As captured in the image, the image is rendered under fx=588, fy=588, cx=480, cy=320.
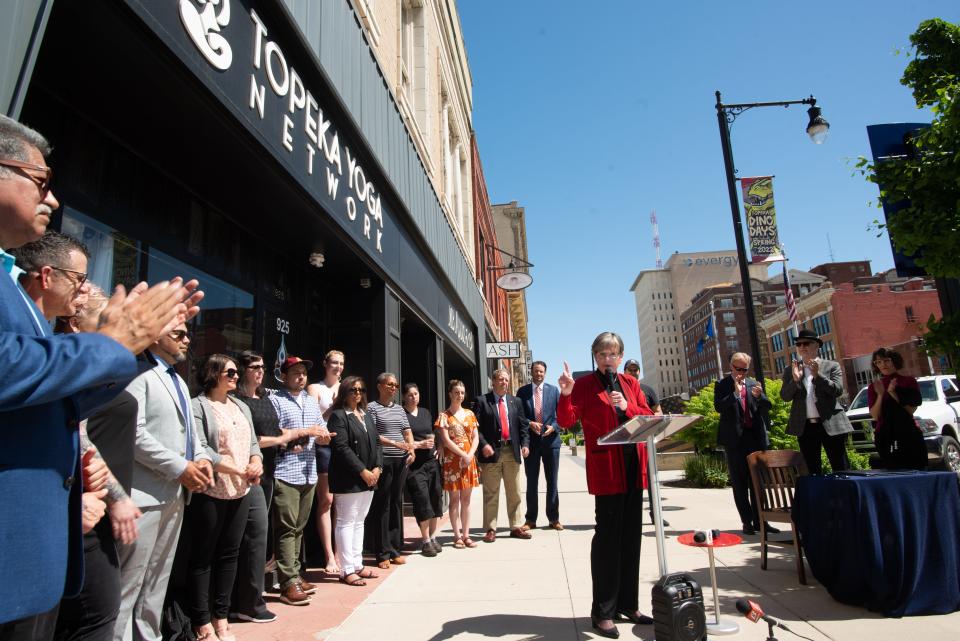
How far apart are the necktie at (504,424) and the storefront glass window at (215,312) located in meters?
3.48

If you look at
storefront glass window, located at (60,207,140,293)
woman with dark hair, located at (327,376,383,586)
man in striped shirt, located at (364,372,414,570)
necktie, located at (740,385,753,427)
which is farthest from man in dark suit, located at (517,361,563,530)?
storefront glass window, located at (60,207,140,293)

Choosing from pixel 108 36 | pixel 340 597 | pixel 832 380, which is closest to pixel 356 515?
pixel 340 597

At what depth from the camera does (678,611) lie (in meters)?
3.11

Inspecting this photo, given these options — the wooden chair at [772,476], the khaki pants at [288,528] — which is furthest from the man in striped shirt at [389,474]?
the wooden chair at [772,476]

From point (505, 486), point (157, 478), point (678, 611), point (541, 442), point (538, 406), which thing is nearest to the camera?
point (678, 611)

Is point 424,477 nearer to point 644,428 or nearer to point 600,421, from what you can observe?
point 600,421

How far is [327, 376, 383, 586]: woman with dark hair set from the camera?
557 centimetres

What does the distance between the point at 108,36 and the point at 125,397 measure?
1.81 meters

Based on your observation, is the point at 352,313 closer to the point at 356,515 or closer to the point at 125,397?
the point at 356,515

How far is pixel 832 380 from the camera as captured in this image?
5969mm

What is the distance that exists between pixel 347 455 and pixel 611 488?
2.67 metres

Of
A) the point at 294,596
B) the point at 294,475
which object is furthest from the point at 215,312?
the point at 294,596

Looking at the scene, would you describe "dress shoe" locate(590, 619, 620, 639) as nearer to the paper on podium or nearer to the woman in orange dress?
the paper on podium

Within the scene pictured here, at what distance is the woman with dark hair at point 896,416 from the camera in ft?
18.1
